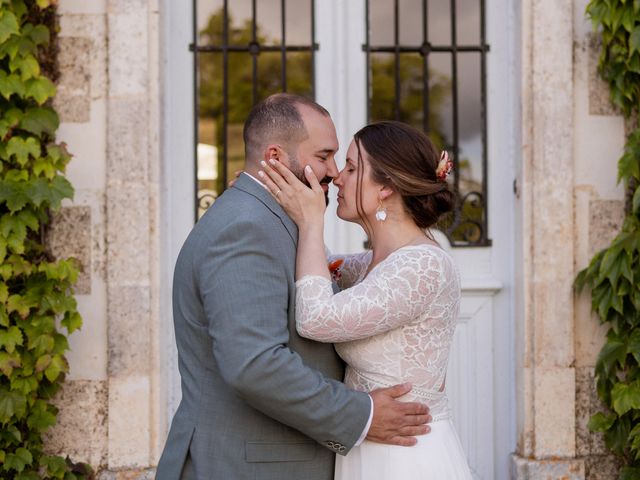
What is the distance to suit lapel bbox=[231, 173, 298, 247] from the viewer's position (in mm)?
2293

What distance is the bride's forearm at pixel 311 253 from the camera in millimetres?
2256

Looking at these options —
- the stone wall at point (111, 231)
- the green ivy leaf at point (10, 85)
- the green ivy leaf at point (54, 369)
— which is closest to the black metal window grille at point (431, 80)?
the stone wall at point (111, 231)

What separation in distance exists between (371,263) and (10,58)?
80.3 inches

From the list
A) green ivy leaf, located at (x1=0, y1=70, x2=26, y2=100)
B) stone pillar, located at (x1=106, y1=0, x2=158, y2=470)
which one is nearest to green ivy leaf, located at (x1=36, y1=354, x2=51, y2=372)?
stone pillar, located at (x1=106, y1=0, x2=158, y2=470)

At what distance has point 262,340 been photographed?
2.08 meters

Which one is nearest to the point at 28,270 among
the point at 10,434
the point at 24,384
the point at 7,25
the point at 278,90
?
the point at 24,384

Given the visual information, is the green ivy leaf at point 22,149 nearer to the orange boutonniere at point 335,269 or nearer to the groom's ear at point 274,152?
the orange boutonniere at point 335,269

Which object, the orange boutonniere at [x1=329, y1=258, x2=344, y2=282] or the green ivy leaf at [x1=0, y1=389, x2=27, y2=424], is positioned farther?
the green ivy leaf at [x1=0, y1=389, x2=27, y2=424]

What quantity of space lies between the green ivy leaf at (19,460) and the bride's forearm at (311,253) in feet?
6.67

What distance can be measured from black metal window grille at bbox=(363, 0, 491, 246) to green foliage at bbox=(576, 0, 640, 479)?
0.57 m

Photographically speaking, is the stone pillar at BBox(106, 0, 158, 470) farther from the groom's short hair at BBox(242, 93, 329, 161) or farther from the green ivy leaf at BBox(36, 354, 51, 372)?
the groom's short hair at BBox(242, 93, 329, 161)

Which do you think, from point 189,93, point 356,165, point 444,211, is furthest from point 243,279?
point 189,93

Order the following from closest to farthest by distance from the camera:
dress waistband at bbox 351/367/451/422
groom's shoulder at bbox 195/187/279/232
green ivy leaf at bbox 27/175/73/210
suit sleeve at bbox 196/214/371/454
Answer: suit sleeve at bbox 196/214/371/454 < groom's shoulder at bbox 195/187/279/232 < dress waistband at bbox 351/367/451/422 < green ivy leaf at bbox 27/175/73/210

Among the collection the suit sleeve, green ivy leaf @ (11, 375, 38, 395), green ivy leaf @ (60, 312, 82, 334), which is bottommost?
green ivy leaf @ (11, 375, 38, 395)
